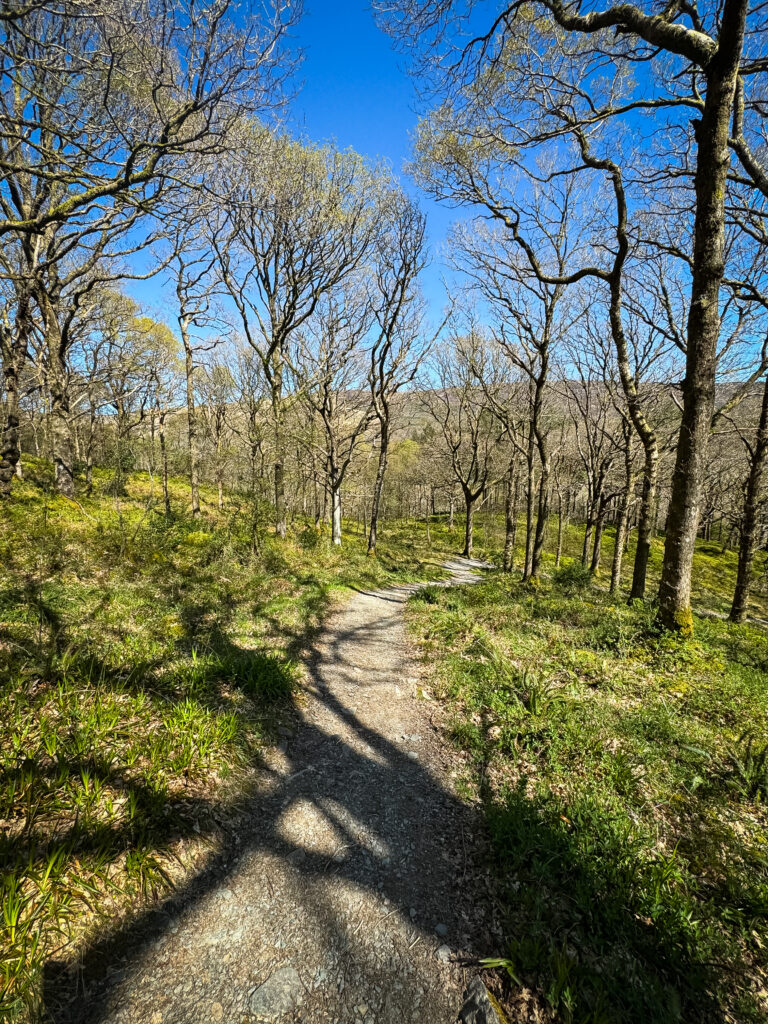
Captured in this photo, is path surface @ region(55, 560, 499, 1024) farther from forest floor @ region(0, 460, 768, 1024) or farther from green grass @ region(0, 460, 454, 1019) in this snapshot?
green grass @ region(0, 460, 454, 1019)

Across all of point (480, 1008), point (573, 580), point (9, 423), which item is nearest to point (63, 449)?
point (9, 423)

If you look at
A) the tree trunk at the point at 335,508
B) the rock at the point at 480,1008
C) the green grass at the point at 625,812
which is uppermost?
the tree trunk at the point at 335,508

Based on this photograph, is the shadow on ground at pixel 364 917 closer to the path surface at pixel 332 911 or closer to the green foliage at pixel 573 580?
the path surface at pixel 332 911

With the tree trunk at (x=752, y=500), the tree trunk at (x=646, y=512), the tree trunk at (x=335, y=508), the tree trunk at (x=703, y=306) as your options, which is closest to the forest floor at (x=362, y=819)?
the tree trunk at (x=703, y=306)

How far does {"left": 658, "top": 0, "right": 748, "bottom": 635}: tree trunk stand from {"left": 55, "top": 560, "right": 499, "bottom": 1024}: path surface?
4.47 m

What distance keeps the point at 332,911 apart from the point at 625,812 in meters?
2.35

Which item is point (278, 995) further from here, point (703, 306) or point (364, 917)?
point (703, 306)

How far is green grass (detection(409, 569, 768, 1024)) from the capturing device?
217 cm

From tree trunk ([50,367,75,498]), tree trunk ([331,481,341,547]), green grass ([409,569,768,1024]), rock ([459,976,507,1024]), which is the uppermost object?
tree trunk ([50,367,75,498])

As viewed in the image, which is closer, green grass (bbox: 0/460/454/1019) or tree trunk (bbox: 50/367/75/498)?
green grass (bbox: 0/460/454/1019)

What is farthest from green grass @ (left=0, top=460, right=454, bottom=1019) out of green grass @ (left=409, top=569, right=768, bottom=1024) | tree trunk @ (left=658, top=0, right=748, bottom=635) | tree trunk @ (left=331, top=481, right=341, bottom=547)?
tree trunk @ (left=331, top=481, right=341, bottom=547)

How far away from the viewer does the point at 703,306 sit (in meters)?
5.34

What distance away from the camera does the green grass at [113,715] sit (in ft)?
7.69

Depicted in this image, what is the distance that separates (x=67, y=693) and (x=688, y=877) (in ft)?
17.1
